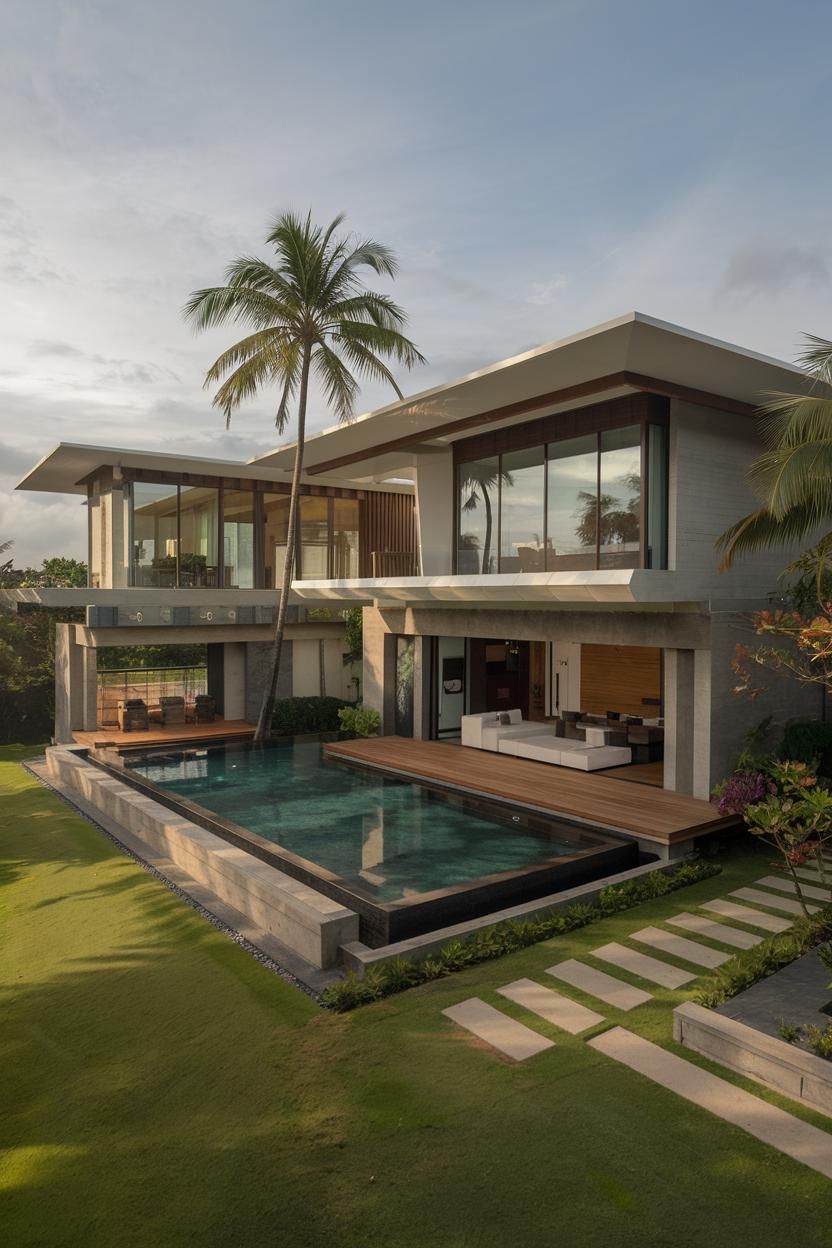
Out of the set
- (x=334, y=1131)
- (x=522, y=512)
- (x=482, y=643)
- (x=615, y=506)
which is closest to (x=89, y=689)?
(x=482, y=643)

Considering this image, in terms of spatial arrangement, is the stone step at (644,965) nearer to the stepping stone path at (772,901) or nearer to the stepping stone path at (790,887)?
the stepping stone path at (772,901)

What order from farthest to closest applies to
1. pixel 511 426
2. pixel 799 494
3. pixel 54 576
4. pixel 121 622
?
pixel 54 576 < pixel 121 622 < pixel 511 426 < pixel 799 494

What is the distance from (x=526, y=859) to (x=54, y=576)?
23.3 m

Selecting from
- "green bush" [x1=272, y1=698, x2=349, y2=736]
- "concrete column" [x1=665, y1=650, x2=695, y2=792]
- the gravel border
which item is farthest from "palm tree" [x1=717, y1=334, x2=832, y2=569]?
"green bush" [x1=272, y1=698, x2=349, y2=736]

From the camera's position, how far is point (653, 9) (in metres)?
12.6

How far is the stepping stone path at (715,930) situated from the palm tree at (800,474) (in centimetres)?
431

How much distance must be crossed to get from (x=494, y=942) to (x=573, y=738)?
8.93 meters

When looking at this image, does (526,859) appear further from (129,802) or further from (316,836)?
(129,802)

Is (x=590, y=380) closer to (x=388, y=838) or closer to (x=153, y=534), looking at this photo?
(x=388, y=838)

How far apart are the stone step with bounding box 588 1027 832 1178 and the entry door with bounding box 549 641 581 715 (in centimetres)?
1459

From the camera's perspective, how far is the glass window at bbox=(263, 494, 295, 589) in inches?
961

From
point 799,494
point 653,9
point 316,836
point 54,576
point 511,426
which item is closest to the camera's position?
point 799,494

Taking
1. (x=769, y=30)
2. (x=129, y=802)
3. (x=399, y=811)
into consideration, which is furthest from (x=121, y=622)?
(x=769, y=30)

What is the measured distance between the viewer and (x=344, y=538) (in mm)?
26125
